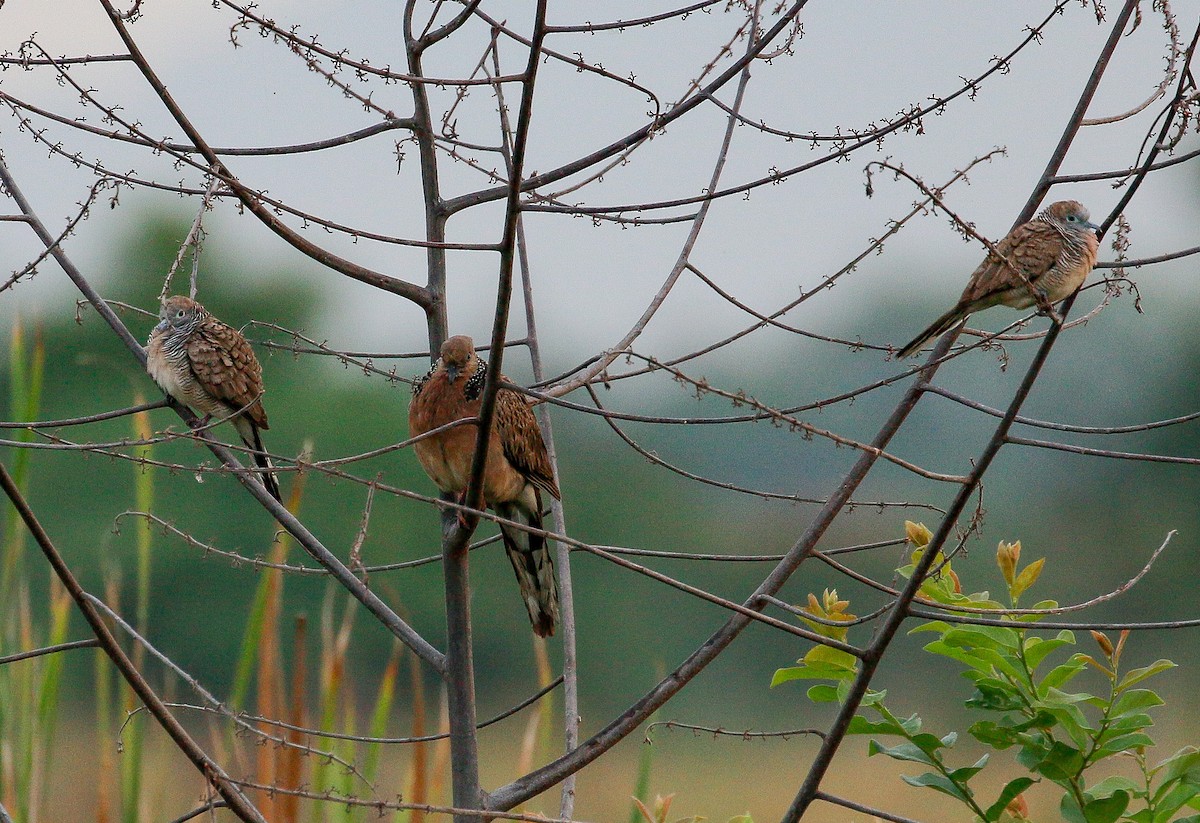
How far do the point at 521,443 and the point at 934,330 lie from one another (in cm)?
95

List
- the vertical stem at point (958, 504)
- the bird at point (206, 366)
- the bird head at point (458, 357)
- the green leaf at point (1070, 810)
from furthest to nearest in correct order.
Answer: the bird at point (206, 366) < the bird head at point (458, 357) < the green leaf at point (1070, 810) < the vertical stem at point (958, 504)

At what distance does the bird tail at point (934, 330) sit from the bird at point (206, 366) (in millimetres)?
1966

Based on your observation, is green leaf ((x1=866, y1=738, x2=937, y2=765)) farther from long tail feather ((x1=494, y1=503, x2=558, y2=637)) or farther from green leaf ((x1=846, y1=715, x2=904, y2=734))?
long tail feather ((x1=494, y1=503, x2=558, y2=637))

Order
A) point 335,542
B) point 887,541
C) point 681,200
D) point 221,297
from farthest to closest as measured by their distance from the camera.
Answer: point 221,297 → point 335,542 → point 887,541 → point 681,200

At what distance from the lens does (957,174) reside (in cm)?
175

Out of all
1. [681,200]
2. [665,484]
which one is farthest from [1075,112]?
[665,484]

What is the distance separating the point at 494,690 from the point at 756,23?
44.5 ft

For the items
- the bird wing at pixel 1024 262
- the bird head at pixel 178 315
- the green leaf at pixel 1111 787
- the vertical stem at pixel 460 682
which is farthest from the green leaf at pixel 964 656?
the bird head at pixel 178 315

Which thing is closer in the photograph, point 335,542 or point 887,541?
point 887,541

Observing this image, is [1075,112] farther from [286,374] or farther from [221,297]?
[221,297]

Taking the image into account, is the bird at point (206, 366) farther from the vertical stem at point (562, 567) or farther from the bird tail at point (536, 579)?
the vertical stem at point (562, 567)

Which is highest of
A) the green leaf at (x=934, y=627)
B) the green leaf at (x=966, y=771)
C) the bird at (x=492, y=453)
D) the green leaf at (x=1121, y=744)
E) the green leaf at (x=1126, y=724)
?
the bird at (x=492, y=453)

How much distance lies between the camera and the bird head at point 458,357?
222 cm

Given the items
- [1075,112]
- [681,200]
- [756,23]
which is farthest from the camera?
[756,23]
